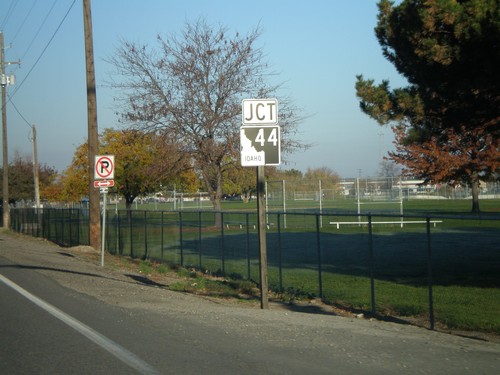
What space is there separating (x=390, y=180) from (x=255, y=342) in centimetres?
3177

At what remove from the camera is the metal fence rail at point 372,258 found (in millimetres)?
11828

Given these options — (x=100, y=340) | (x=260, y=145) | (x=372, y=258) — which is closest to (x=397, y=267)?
(x=372, y=258)

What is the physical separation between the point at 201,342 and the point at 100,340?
1425mm

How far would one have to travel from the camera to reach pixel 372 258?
12531 millimetres

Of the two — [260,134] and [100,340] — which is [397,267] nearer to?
[260,134]

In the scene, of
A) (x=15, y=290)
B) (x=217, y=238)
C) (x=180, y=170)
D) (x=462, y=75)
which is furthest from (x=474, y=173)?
(x=15, y=290)

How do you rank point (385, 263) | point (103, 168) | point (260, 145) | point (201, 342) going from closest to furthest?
point (201, 342) < point (260, 145) < point (385, 263) < point (103, 168)

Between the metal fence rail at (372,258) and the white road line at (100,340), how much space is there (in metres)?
4.91

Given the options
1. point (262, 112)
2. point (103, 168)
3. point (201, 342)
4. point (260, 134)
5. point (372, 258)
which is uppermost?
point (262, 112)

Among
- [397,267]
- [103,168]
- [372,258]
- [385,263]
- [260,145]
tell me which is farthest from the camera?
[103,168]

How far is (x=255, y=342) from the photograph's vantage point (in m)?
9.17

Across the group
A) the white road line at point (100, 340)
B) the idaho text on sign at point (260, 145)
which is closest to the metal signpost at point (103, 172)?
the white road line at point (100, 340)

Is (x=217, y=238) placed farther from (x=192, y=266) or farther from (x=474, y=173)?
(x=474, y=173)

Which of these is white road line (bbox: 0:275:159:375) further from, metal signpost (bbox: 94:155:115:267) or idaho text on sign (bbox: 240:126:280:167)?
metal signpost (bbox: 94:155:115:267)
